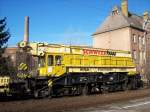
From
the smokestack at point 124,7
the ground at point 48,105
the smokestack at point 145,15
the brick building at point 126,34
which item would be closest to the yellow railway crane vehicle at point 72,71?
the ground at point 48,105

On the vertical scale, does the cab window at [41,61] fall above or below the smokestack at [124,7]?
below

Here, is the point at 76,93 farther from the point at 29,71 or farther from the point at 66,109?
the point at 66,109

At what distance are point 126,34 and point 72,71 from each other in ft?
95.9

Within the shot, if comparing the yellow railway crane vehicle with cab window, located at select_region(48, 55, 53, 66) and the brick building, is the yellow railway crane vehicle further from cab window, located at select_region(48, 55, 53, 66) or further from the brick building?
the brick building

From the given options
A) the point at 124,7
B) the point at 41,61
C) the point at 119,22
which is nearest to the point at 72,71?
the point at 41,61

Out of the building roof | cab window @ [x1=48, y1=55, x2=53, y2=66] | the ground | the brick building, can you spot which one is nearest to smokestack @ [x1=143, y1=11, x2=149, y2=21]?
the brick building

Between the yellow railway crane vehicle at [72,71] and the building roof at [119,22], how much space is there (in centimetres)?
2427

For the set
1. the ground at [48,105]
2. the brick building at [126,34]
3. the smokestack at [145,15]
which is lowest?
the ground at [48,105]

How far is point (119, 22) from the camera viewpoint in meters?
50.0

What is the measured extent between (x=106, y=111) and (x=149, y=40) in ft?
132

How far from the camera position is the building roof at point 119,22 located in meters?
48.9

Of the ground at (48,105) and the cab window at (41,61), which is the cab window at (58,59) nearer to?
the cab window at (41,61)

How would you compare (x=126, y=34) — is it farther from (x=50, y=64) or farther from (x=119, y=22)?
(x=50, y=64)

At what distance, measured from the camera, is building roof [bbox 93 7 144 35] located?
4894cm
